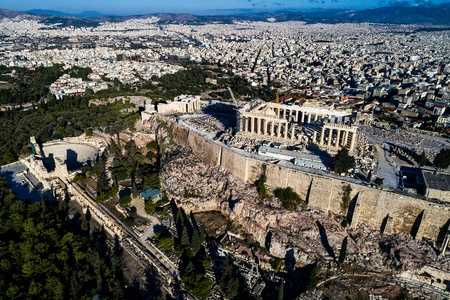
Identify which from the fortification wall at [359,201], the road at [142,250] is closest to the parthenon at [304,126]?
the fortification wall at [359,201]

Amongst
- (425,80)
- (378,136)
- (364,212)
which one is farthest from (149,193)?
(425,80)

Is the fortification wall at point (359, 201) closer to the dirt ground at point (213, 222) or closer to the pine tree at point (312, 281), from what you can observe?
the dirt ground at point (213, 222)

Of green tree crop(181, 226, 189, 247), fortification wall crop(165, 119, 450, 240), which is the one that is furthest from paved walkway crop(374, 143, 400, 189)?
green tree crop(181, 226, 189, 247)

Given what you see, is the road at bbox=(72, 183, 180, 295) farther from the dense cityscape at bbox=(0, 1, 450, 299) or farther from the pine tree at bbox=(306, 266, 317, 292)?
the pine tree at bbox=(306, 266, 317, 292)

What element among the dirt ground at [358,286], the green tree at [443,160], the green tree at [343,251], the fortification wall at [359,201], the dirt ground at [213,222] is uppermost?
the green tree at [443,160]

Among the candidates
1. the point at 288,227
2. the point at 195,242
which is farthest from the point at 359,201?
the point at 195,242

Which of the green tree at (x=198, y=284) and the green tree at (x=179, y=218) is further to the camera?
the green tree at (x=179, y=218)
